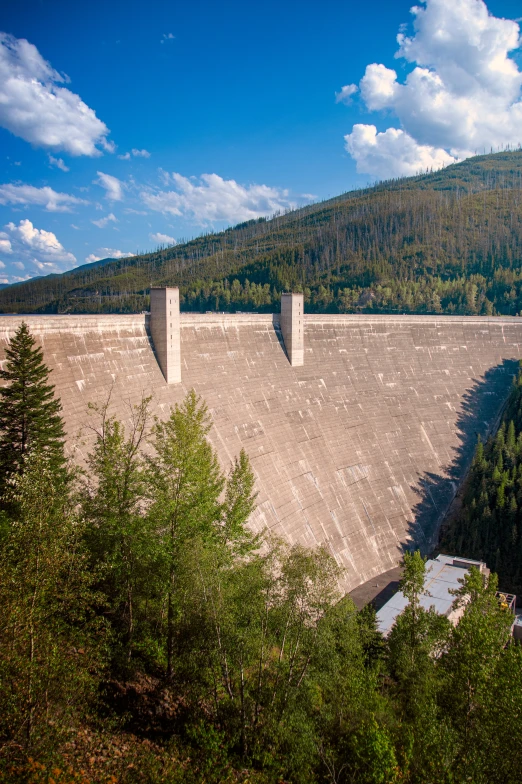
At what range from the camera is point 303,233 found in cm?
13862

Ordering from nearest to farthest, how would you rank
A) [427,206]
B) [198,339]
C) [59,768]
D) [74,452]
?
[59,768] → [74,452] → [198,339] → [427,206]

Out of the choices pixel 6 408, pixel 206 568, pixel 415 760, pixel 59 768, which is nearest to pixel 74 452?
pixel 6 408

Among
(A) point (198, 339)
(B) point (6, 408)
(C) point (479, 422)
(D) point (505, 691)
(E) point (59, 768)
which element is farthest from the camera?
(C) point (479, 422)

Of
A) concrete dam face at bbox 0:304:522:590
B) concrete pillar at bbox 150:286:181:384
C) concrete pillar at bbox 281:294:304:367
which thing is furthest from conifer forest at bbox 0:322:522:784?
concrete pillar at bbox 281:294:304:367

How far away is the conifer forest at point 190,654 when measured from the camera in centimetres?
1027

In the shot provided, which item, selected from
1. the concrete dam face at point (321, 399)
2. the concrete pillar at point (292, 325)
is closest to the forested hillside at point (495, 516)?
the concrete dam face at point (321, 399)

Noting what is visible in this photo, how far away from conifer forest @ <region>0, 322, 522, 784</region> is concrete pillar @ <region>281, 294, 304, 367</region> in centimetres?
1955

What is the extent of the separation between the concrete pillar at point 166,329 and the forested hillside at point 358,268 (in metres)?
62.3

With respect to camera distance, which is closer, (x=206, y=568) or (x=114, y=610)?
(x=206, y=568)

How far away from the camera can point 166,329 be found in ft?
87.9

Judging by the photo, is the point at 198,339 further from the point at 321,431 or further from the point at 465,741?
the point at 465,741

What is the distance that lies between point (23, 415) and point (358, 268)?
9228 centimetres

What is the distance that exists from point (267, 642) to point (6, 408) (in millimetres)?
9557

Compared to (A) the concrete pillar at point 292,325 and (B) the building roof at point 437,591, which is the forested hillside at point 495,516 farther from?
(A) the concrete pillar at point 292,325
